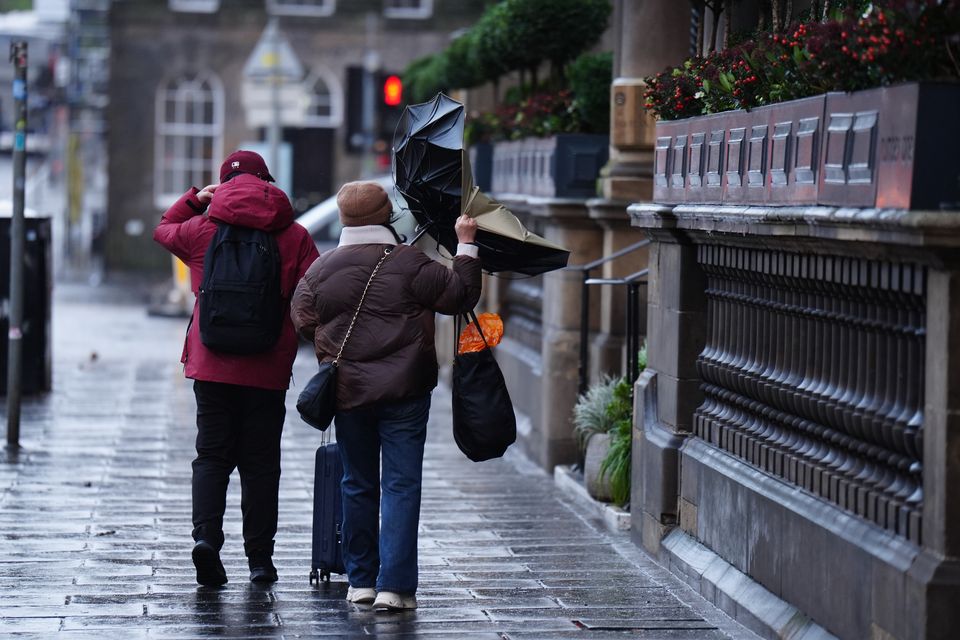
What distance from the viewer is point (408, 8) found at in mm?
40812

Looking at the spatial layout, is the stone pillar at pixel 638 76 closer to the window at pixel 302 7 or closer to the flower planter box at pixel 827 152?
the flower planter box at pixel 827 152

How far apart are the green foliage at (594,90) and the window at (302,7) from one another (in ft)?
95.1

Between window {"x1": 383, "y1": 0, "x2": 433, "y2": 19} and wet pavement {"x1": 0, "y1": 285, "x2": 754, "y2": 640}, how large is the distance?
2767 cm

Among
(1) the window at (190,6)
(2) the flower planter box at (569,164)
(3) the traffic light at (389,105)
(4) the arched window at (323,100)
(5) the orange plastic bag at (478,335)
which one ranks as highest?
(1) the window at (190,6)

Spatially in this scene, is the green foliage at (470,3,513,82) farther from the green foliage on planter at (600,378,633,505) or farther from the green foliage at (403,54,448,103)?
the green foliage on planter at (600,378,633,505)

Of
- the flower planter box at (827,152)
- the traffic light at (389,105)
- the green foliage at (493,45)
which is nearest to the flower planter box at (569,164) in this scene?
the green foliage at (493,45)

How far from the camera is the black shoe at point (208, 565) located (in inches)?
300

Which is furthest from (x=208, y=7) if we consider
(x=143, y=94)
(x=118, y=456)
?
(x=118, y=456)

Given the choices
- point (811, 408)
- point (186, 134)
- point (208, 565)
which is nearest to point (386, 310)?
point (208, 565)

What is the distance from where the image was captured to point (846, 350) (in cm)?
659

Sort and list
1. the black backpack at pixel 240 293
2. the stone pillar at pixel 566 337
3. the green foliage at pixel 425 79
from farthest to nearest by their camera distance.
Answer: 1. the green foliage at pixel 425 79
2. the stone pillar at pixel 566 337
3. the black backpack at pixel 240 293

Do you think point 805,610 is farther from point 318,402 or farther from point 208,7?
point 208,7

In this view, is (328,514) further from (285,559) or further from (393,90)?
(393,90)

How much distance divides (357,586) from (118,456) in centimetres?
487
